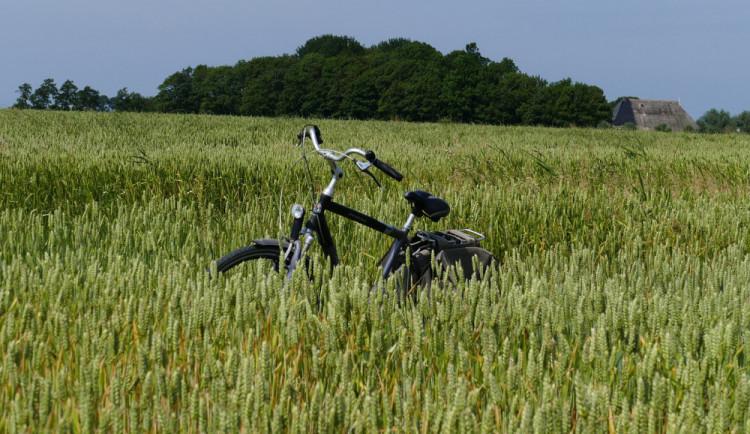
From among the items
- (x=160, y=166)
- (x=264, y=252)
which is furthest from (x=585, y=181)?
(x=264, y=252)

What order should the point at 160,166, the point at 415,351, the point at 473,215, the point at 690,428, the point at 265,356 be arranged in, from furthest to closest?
1. the point at 160,166
2. the point at 473,215
3. the point at 415,351
4. the point at 265,356
5. the point at 690,428

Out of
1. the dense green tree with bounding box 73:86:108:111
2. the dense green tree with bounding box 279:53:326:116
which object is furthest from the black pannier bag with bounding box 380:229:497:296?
the dense green tree with bounding box 73:86:108:111

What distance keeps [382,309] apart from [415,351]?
0.45m

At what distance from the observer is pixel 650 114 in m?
86.9

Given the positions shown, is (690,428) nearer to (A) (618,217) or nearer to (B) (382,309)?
(B) (382,309)

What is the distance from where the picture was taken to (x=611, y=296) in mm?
2855

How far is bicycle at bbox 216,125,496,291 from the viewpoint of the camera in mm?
3629

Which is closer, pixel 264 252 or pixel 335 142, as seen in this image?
pixel 264 252

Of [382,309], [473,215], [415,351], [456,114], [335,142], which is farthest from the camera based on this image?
[456,114]

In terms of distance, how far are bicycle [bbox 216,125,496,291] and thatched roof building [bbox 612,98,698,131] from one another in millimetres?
87544

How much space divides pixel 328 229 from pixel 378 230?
304 mm

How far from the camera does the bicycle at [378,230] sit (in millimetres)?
3629

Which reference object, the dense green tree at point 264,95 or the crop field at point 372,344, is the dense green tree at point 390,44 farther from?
the crop field at point 372,344

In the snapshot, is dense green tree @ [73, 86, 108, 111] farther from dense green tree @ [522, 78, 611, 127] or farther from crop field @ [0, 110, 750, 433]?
crop field @ [0, 110, 750, 433]
